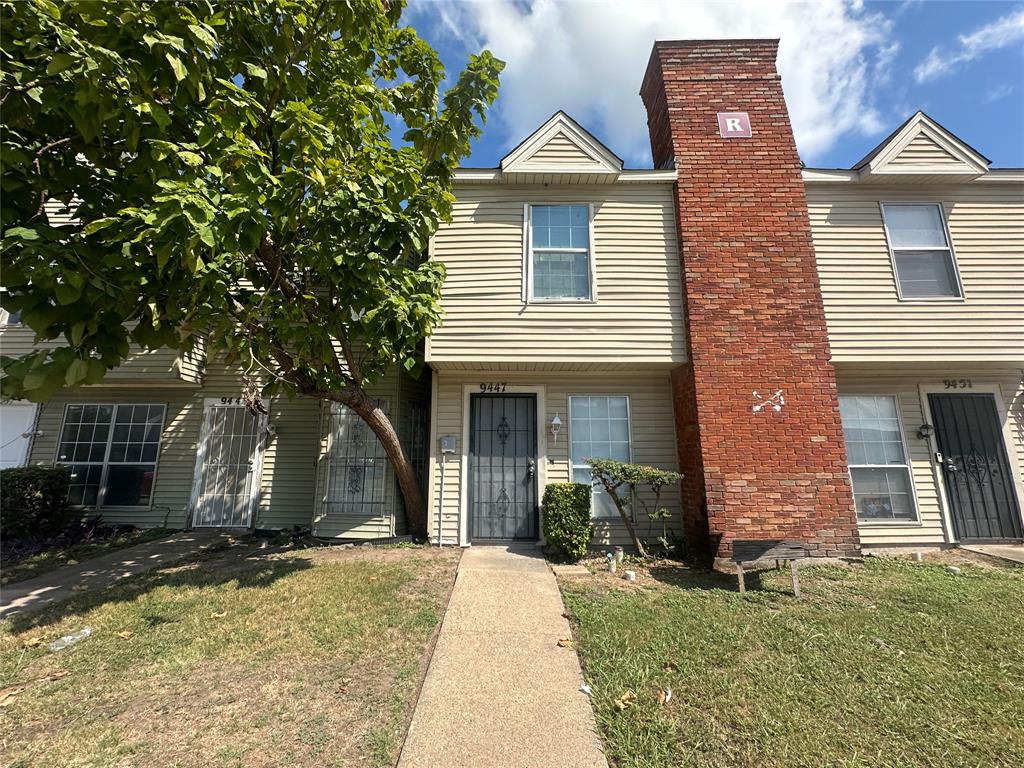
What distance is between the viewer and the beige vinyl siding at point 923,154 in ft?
23.2

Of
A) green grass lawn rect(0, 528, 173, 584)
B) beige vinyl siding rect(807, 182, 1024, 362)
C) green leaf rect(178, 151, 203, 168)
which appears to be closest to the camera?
green leaf rect(178, 151, 203, 168)

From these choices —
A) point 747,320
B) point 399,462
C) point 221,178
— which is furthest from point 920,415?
point 221,178

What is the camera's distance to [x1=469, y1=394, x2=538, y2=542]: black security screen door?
702 centimetres

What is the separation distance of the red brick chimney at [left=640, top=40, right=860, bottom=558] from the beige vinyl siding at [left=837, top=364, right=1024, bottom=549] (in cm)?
138

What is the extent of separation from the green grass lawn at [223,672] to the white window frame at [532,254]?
4322mm

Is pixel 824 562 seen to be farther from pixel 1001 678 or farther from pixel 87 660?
pixel 87 660

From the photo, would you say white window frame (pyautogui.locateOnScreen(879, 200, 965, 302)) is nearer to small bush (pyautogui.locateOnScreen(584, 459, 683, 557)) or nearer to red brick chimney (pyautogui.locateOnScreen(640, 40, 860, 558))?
red brick chimney (pyautogui.locateOnScreen(640, 40, 860, 558))

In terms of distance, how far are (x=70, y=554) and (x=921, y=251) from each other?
1450cm

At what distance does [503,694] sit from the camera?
3039mm

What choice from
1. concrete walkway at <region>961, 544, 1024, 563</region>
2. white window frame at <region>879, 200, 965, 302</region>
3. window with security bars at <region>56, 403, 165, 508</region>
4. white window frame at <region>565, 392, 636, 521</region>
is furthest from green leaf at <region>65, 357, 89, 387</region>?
concrete walkway at <region>961, 544, 1024, 563</region>

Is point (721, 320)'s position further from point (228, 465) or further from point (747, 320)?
point (228, 465)

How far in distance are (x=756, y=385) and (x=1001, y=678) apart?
152 inches

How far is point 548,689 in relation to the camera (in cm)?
311

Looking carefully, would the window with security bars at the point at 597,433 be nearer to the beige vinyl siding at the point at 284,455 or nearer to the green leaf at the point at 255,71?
the beige vinyl siding at the point at 284,455
